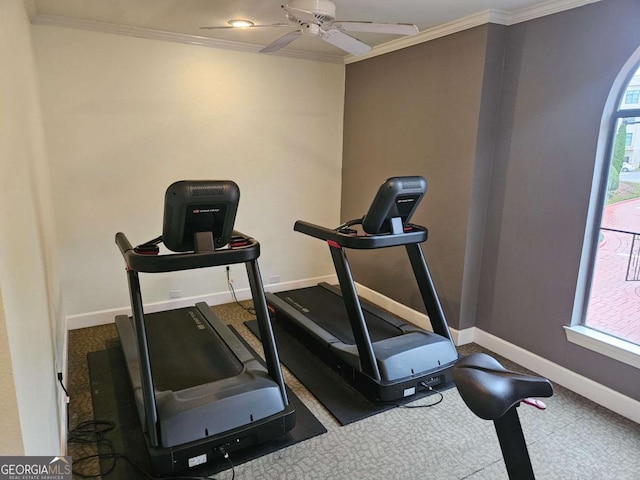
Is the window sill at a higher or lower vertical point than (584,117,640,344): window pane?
lower

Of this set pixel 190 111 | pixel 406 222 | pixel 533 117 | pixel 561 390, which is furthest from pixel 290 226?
pixel 561 390

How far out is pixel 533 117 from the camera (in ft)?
9.71

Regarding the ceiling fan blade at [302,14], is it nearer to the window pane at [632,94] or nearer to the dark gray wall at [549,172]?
the dark gray wall at [549,172]

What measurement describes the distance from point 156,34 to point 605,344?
4146mm

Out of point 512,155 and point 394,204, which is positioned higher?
point 512,155

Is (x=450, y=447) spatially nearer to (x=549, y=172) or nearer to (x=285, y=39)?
(x=549, y=172)

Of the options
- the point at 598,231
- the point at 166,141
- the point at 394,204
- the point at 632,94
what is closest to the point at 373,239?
the point at 394,204

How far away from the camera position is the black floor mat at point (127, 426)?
2.16 meters

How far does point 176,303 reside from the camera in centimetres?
413

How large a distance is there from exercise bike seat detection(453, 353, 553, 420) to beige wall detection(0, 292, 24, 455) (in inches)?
47.3

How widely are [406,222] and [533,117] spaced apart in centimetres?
118

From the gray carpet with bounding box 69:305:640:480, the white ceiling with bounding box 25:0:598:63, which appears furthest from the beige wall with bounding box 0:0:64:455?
the white ceiling with bounding box 25:0:598:63

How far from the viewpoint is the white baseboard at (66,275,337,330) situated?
3.73m

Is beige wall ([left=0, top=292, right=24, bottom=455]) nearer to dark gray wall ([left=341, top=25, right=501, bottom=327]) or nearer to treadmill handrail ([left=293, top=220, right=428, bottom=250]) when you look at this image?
treadmill handrail ([left=293, top=220, right=428, bottom=250])
